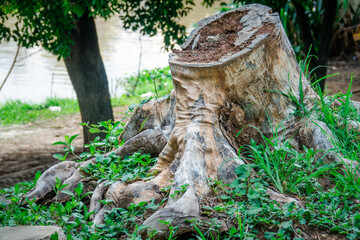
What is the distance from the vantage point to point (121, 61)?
47.9 feet

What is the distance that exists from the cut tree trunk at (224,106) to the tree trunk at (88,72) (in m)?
3.15

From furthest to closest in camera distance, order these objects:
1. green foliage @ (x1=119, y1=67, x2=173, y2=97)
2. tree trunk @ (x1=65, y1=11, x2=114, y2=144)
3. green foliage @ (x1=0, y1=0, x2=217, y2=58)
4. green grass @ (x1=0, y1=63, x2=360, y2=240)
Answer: green foliage @ (x1=119, y1=67, x2=173, y2=97) → tree trunk @ (x1=65, y1=11, x2=114, y2=144) → green foliage @ (x1=0, y1=0, x2=217, y2=58) → green grass @ (x1=0, y1=63, x2=360, y2=240)

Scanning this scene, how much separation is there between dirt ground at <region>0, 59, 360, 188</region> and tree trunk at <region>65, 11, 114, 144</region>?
46 cm

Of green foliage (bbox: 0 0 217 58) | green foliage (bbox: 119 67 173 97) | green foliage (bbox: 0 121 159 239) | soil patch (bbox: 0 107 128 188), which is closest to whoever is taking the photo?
green foliage (bbox: 0 121 159 239)

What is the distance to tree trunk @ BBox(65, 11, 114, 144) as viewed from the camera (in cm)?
628

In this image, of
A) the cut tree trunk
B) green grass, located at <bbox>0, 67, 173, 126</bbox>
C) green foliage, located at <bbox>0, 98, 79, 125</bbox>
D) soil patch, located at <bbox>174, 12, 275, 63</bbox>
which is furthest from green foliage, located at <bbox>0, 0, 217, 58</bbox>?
green foliage, located at <bbox>0, 98, 79, 125</bbox>

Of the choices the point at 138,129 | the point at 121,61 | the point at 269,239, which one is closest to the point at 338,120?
the point at 269,239

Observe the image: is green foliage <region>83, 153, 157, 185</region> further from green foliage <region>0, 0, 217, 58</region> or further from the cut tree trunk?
green foliage <region>0, 0, 217, 58</region>

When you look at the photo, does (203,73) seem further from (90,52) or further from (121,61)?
(121,61)

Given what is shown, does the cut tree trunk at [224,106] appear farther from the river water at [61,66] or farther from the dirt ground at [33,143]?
the river water at [61,66]

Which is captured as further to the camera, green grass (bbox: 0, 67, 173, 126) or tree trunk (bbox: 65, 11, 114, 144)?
green grass (bbox: 0, 67, 173, 126)

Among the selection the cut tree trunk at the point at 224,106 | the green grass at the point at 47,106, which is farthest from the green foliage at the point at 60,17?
the green grass at the point at 47,106

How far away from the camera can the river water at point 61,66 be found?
12.1 meters

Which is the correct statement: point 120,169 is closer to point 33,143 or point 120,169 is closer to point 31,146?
point 31,146
